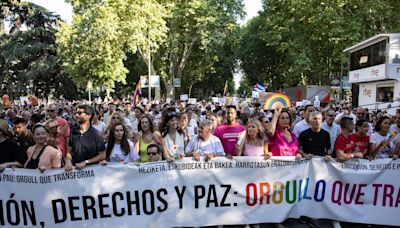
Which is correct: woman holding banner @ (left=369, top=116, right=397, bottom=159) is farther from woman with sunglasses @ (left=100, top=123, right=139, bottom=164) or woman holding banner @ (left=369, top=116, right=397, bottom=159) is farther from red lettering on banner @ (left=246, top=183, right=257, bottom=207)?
woman with sunglasses @ (left=100, top=123, right=139, bottom=164)

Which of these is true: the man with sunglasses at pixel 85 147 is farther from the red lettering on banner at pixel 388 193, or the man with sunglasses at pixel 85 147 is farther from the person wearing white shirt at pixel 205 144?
the red lettering on banner at pixel 388 193

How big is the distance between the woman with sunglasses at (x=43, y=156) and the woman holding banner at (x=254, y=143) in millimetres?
2401

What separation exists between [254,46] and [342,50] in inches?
786

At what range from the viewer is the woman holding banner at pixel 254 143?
578cm

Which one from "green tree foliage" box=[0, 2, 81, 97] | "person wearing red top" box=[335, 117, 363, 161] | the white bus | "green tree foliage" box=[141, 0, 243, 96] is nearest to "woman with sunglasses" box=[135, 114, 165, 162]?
"person wearing red top" box=[335, 117, 363, 161]

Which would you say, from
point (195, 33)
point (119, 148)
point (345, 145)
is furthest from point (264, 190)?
point (195, 33)

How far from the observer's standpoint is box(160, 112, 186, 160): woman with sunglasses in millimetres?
6471

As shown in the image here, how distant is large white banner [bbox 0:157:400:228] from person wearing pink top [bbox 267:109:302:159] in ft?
0.74

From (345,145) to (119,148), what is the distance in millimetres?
3207

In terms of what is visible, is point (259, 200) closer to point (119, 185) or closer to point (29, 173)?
point (119, 185)

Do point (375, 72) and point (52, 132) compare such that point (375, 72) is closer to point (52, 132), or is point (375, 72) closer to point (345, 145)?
point (345, 145)

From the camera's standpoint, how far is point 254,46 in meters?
51.6

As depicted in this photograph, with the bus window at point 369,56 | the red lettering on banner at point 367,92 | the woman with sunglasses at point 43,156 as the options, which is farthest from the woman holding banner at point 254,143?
the red lettering on banner at point 367,92

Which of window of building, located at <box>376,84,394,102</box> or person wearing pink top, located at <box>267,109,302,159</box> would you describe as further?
window of building, located at <box>376,84,394,102</box>
